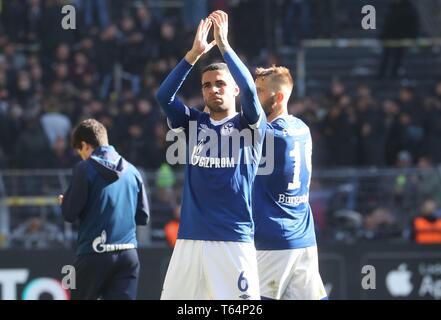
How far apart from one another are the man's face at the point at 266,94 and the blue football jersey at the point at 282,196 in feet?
0.42

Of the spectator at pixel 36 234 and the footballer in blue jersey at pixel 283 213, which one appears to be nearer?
the footballer in blue jersey at pixel 283 213

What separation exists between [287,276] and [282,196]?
655 millimetres

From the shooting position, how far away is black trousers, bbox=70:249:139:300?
370 inches

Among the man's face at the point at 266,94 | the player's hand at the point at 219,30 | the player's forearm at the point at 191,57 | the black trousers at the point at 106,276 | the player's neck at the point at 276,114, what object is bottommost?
the black trousers at the point at 106,276

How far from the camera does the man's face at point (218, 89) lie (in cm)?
805

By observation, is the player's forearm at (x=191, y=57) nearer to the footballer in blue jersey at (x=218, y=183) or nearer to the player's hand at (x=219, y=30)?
the footballer in blue jersey at (x=218, y=183)

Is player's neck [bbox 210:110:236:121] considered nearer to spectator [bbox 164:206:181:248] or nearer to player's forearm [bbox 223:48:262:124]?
player's forearm [bbox 223:48:262:124]

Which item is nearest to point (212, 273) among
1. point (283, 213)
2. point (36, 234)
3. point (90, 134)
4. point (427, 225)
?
point (283, 213)

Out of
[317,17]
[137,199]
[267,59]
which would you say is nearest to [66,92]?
[267,59]

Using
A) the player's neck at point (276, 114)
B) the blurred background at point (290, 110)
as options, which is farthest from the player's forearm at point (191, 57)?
the blurred background at point (290, 110)

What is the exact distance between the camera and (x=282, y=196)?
8.98m

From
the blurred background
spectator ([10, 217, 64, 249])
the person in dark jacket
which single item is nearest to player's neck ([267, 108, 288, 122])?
the person in dark jacket

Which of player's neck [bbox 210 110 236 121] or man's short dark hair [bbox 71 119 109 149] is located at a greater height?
player's neck [bbox 210 110 236 121]
